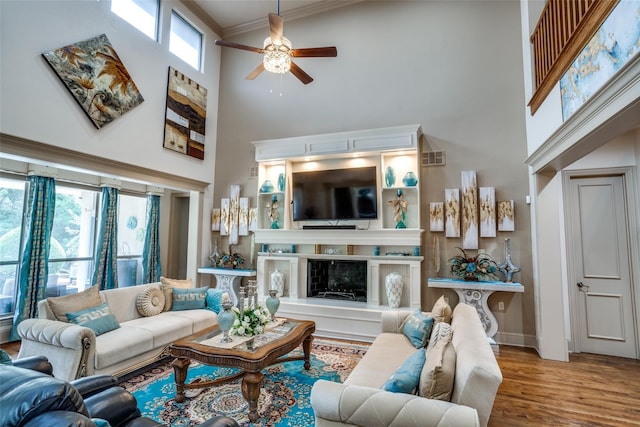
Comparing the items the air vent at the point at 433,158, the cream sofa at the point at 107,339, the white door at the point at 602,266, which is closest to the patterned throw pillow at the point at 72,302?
the cream sofa at the point at 107,339

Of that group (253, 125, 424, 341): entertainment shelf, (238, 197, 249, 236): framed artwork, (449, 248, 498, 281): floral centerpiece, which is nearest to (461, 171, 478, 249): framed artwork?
(449, 248, 498, 281): floral centerpiece

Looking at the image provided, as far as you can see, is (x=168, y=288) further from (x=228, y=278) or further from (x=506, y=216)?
(x=506, y=216)

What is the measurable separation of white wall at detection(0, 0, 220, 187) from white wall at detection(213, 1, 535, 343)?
156 centimetres

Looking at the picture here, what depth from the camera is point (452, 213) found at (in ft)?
16.1

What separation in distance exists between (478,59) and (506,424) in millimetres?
5013

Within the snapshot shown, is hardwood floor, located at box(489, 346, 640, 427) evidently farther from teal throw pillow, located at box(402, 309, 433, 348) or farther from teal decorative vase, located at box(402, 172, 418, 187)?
teal decorative vase, located at box(402, 172, 418, 187)

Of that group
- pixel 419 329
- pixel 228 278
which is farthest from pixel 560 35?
pixel 228 278

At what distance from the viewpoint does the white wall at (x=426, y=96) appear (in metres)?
4.80

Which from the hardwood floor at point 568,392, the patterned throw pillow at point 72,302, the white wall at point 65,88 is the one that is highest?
the white wall at point 65,88

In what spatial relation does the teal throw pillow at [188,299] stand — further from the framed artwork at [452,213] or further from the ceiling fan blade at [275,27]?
the framed artwork at [452,213]

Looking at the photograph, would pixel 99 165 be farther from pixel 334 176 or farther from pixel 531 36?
pixel 531 36

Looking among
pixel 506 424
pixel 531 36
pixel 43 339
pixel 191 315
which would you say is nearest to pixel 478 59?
pixel 531 36

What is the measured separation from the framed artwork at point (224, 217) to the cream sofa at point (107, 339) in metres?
2.41

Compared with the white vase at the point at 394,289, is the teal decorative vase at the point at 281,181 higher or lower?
higher
